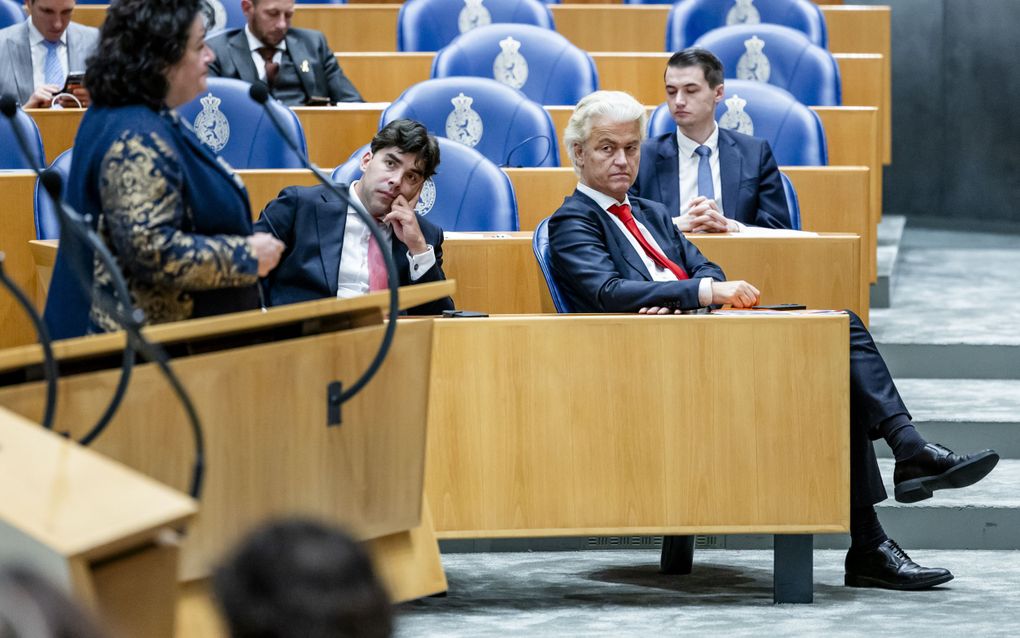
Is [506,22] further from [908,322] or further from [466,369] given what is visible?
[466,369]

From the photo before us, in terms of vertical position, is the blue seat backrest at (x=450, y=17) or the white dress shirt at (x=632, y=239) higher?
the blue seat backrest at (x=450, y=17)

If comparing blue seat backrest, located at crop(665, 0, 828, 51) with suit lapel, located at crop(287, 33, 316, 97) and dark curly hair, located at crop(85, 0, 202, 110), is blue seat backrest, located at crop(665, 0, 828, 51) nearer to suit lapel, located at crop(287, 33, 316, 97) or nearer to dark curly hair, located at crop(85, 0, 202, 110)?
suit lapel, located at crop(287, 33, 316, 97)

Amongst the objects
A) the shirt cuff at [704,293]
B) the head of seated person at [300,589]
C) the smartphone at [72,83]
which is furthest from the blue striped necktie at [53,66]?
the head of seated person at [300,589]

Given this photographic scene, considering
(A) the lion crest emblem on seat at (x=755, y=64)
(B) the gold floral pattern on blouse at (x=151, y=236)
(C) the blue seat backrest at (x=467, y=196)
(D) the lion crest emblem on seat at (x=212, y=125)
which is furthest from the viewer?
(A) the lion crest emblem on seat at (x=755, y=64)

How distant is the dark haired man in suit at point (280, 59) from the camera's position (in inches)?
149

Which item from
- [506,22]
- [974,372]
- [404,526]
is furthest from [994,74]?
[404,526]

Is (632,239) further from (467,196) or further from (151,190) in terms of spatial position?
(151,190)

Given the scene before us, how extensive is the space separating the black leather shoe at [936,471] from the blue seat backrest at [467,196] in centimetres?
93

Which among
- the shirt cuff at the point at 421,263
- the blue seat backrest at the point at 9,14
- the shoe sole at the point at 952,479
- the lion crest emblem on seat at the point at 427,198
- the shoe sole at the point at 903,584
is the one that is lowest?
the shoe sole at the point at 903,584

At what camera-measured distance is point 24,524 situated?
1106 millimetres

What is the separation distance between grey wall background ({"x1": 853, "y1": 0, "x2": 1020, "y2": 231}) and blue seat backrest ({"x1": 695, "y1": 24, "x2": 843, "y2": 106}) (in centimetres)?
171

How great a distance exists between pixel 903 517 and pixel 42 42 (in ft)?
7.61

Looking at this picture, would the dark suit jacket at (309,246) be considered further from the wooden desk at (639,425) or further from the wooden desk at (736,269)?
the wooden desk at (639,425)

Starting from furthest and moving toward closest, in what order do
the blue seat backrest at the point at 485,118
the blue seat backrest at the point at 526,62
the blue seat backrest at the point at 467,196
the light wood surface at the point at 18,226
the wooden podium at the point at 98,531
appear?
the blue seat backrest at the point at 526,62
the blue seat backrest at the point at 485,118
the blue seat backrest at the point at 467,196
the light wood surface at the point at 18,226
the wooden podium at the point at 98,531
